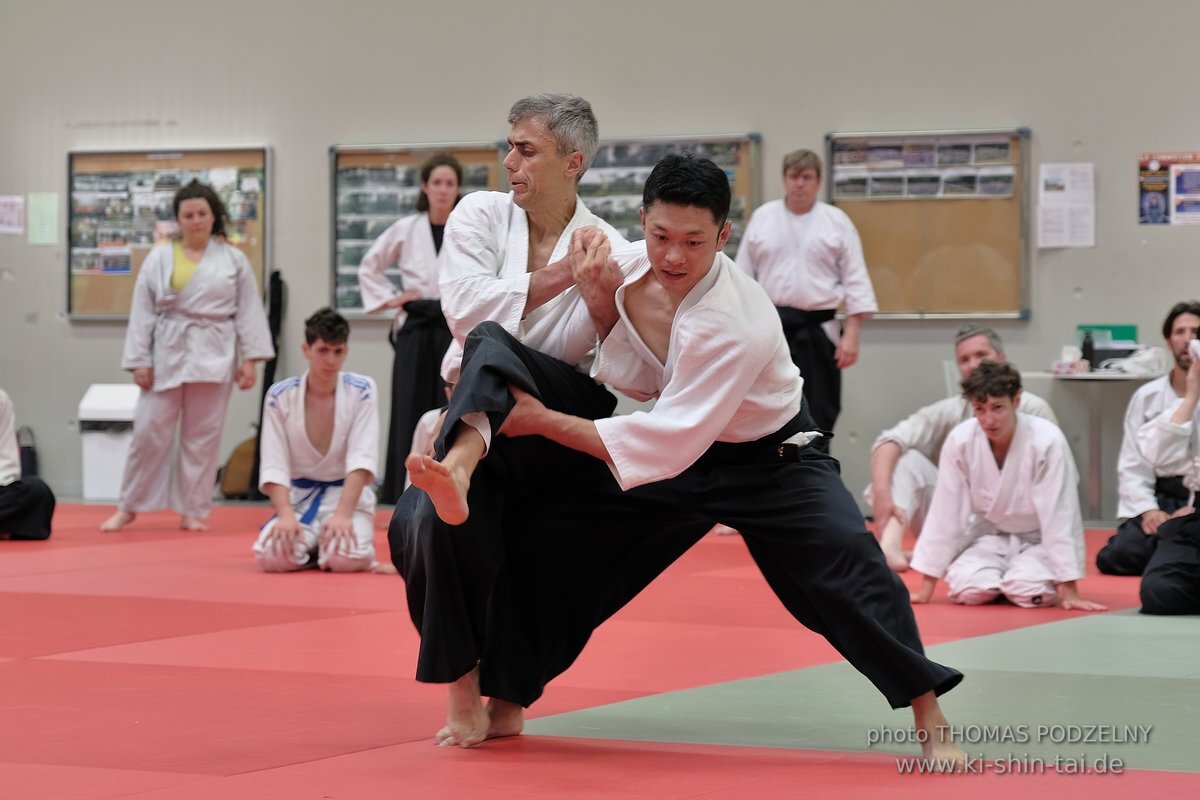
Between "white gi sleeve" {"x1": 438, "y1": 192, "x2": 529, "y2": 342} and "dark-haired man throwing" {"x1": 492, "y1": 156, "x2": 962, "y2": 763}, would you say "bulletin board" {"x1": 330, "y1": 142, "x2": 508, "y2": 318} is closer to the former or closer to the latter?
"white gi sleeve" {"x1": 438, "y1": 192, "x2": 529, "y2": 342}

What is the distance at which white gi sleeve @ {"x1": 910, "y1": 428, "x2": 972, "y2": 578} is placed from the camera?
5543mm

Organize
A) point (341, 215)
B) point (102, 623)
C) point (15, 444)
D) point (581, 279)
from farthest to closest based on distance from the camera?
point (341, 215) → point (15, 444) → point (102, 623) → point (581, 279)

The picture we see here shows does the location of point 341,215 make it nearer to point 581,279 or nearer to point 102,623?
point 102,623

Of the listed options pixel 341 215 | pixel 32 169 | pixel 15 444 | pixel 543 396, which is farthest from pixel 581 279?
pixel 32 169

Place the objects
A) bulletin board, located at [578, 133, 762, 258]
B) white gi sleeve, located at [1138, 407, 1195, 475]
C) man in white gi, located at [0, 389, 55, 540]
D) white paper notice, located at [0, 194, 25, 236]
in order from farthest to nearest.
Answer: white paper notice, located at [0, 194, 25, 236] < bulletin board, located at [578, 133, 762, 258] < man in white gi, located at [0, 389, 55, 540] < white gi sleeve, located at [1138, 407, 1195, 475]

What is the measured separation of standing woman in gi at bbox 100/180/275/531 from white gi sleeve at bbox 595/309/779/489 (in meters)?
5.45

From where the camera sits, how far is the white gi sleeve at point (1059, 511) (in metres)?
5.48

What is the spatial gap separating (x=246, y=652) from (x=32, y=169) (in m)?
7.52

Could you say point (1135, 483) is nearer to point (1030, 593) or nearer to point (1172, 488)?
point (1172, 488)

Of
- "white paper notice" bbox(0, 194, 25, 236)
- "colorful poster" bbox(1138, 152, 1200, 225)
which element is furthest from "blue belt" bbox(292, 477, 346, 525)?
"white paper notice" bbox(0, 194, 25, 236)

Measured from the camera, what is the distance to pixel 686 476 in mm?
3260

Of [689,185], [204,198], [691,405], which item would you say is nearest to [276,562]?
[204,198]

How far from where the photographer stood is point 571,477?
3354 millimetres

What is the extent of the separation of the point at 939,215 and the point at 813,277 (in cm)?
134
